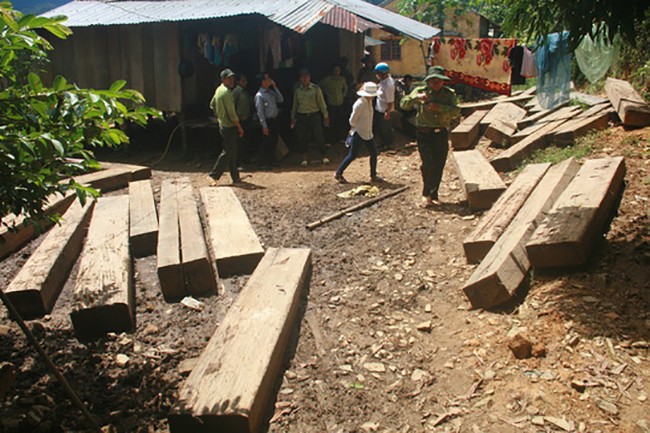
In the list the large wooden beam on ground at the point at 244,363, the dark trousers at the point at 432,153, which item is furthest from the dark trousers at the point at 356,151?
the large wooden beam on ground at the point at 244,363

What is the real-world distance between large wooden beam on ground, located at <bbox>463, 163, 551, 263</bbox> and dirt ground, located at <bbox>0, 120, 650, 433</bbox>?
227 millimetres

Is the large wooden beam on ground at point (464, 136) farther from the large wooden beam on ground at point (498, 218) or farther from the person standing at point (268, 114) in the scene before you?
the large wooden beam on ground at point (498, 218)

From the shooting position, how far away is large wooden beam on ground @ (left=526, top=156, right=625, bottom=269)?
4125mm

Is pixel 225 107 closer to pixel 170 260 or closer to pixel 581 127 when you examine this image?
pixel 170 260

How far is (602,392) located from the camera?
3162 mm

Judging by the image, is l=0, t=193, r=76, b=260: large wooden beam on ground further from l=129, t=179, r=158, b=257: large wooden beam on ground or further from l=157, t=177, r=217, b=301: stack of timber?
l=157, t=177, r=217, b=301: stack of timber

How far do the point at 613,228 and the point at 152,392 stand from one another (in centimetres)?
420

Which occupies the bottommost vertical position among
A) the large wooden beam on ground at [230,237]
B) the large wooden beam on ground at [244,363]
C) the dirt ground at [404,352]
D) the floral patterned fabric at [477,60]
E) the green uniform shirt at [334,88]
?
the dirt ground at [404,352]

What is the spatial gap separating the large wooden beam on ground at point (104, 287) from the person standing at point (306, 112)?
17.5ft

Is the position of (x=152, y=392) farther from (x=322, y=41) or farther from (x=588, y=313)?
(x=322, y=41)

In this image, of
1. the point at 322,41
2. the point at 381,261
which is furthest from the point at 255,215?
the point at 322,41

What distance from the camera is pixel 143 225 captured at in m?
5.95

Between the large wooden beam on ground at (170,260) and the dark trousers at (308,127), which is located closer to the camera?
the large wooden beam on ground at (170,260)

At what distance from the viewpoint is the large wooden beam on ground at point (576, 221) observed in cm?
412
